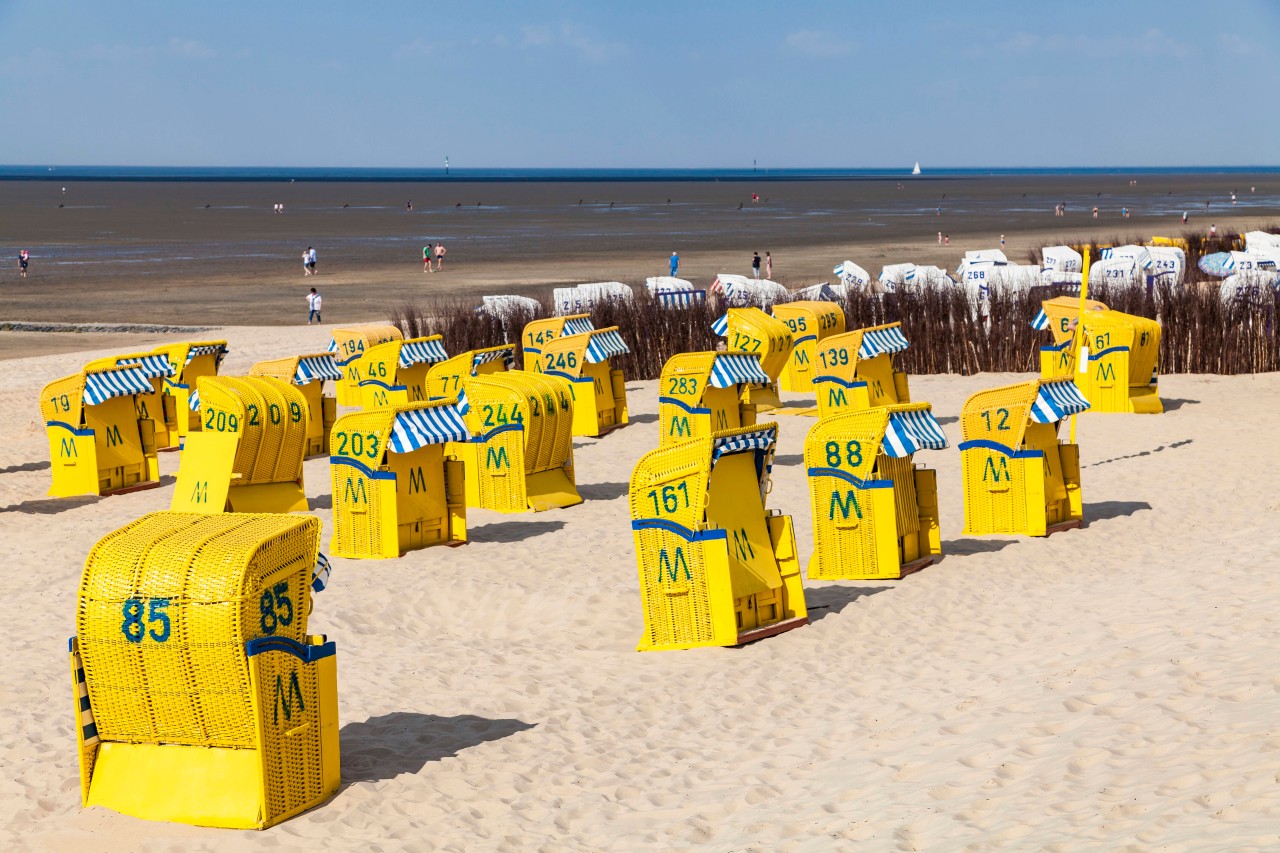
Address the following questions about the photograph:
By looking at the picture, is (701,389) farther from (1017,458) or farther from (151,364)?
(151,364)

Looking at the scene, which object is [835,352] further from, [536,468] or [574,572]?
[574,572]

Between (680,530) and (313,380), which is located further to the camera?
(313,380)

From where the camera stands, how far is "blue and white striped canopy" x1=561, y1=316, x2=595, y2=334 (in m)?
21.8

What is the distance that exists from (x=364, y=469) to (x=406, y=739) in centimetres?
522

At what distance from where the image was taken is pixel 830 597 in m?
11.8

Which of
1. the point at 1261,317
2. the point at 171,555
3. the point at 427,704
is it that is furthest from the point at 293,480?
the point at 1261,317

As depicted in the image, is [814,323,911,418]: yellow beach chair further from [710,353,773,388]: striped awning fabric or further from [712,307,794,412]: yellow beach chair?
[710,353,773,388]: striped awning fabric

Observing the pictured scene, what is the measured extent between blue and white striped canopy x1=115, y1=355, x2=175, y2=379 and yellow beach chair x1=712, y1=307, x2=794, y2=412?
26.6 feet

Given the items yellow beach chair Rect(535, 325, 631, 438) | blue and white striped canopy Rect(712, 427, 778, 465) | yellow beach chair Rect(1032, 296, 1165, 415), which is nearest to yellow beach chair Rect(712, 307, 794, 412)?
yellow beach chair Rect(535, 325, 631, 438)

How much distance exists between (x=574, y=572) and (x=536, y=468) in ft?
9.86

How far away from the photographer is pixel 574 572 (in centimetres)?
1292

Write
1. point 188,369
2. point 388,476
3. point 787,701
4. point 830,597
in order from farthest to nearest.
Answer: point 188,369
point 388,476
point 830,597
point 787,701

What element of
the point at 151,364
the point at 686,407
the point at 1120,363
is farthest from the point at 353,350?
the point at 1120,363

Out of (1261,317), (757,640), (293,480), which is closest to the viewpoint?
(757,640)
